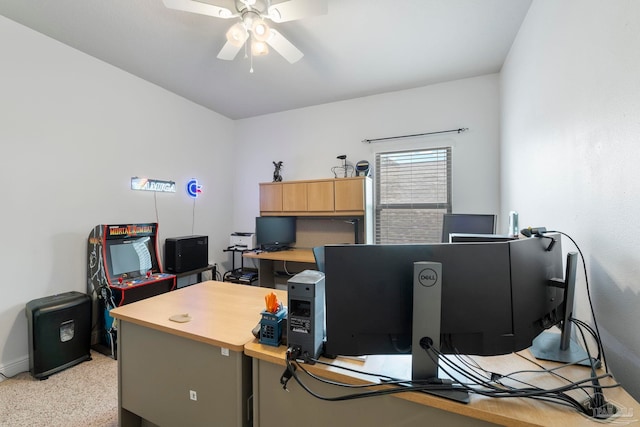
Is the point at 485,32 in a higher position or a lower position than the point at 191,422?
higher

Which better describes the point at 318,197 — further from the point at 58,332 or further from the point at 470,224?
the point at 58,332

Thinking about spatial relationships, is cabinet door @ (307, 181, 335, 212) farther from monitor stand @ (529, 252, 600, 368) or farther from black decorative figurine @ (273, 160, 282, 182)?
monitor stand @ (529, 252, 600, 368)

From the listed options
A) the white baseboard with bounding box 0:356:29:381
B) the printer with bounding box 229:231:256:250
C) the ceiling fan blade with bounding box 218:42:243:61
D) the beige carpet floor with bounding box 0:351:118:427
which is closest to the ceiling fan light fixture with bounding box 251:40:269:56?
the ceiling fan blade with bounding box 218:42:243:61

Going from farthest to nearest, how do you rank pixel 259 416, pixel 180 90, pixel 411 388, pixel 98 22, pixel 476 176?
pixel 180 90 < pixel 476 176 < pixel 98 22 < pixel 259 416 < pixel 411 388

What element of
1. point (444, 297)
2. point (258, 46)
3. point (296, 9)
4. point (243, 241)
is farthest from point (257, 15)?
point (243, 241)

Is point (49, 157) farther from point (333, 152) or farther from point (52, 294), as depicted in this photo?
point (333, 152)

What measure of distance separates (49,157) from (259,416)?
9.99 ft

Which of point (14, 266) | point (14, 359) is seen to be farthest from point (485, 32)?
point (14, 359)

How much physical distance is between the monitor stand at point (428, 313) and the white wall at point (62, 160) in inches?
131

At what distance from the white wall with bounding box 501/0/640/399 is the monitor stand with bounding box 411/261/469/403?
2.40 ft

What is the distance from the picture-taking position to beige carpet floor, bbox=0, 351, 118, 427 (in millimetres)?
1825

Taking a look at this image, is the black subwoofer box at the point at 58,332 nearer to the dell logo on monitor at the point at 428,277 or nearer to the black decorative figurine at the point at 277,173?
the black decorative figurine at the point at 277,173

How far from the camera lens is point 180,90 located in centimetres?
361

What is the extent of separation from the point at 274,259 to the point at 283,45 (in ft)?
8.24
